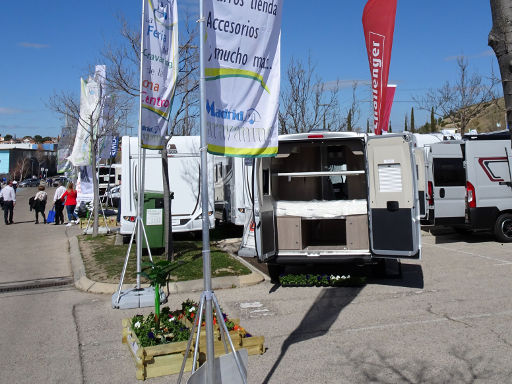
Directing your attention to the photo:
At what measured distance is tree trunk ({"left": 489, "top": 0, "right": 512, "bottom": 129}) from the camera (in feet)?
8.50

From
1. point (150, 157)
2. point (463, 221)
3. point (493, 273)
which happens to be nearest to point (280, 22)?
point (493, 273)

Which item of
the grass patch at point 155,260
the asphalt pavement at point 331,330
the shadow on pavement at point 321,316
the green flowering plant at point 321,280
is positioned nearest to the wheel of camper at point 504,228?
the asphalt pavement at point 331,330

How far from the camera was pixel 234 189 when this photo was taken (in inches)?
563

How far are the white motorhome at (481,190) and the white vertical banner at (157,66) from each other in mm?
8231

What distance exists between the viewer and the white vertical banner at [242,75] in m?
4.04

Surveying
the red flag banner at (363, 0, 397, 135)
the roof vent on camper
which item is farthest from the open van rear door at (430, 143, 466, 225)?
the roof vent on camper

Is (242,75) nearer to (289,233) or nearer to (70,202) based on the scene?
(289,233)

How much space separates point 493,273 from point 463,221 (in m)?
3.88

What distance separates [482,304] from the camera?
7113 millimetres

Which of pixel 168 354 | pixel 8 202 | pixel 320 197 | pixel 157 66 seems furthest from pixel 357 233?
pixel 8 202

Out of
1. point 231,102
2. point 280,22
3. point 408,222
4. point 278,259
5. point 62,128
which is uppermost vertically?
point 62,128

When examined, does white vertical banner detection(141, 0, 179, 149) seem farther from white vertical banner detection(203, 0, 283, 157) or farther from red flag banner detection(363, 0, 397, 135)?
red flag banner detection(363, 0, 397, 135)

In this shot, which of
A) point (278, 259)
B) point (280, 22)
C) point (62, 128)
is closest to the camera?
point (280, 22)

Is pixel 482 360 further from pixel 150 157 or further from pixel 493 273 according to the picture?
pixel 150 157
